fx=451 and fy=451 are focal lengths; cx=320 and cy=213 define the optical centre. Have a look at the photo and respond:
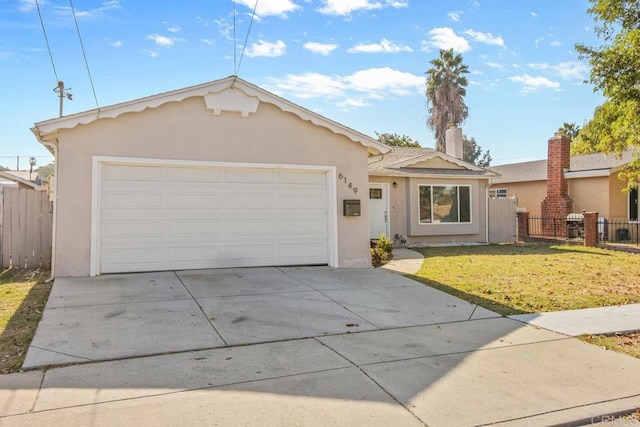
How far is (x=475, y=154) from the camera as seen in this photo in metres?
59.5

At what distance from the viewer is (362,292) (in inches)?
316

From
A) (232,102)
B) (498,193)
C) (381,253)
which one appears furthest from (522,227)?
(232,102)

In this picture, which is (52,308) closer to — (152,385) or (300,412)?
(152,385)

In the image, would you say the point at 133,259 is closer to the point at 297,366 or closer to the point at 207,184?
the point at 207,184

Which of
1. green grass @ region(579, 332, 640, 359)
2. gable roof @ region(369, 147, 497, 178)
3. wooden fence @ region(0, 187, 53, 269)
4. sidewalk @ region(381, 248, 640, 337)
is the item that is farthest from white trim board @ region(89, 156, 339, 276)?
green grass @ region(579, 332, 640, 359)

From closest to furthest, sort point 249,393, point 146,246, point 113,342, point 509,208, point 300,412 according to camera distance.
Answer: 1. point 300,412
2. point 249,393
3. point 113,342
4. point 146,246
5. point 509,208

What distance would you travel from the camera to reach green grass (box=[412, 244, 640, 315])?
25.3ft

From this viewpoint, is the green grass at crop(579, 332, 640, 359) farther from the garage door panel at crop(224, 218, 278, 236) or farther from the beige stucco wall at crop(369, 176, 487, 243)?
the beige stucco wall at crop(369, 176, 487, 243)

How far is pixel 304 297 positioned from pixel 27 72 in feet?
35.8

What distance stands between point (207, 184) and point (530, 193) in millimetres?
18172

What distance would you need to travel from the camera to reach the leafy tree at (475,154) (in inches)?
2253

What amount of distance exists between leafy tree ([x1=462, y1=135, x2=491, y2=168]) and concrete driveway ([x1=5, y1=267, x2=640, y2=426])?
5338 cm

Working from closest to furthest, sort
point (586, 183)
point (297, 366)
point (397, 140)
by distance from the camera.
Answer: point (297, 366) → point (586, 183) → point (397, 140)

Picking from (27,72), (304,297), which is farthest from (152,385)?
(27,72)
